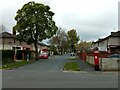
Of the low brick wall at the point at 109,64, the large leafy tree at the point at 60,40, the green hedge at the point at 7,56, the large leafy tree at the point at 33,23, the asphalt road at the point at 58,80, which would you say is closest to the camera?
the asphalt road at the point at 58,80

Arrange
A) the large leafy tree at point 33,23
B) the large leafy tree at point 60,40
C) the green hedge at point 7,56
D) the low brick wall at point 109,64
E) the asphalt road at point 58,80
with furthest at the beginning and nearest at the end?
the large leafy tree at point 60,40 → the large leafy tree at point 33,23 → the green hedge at point 7,56 → the low brick wall at point 109,64 → the asphalt road at point 58,80

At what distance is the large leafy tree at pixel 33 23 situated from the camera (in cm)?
6750

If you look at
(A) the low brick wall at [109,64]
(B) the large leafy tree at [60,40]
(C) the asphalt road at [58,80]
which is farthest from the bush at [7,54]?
(B) the large leafy tree at [60,40]

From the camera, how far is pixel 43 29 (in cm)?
6850


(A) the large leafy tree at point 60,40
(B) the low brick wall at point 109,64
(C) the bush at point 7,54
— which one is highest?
(A) the large leafy tree at point 60,40

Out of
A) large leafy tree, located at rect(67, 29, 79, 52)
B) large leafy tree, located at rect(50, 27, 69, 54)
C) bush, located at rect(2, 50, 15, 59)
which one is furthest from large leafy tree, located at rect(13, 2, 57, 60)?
large leafy tree, located at rect(67, 29, 79, 52)

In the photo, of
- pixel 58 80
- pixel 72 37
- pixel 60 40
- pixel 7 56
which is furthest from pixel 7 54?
pixel 72 37

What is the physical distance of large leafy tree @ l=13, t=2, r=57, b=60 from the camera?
221ft

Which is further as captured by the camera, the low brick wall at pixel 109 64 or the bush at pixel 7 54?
the bush at pixel 7 54

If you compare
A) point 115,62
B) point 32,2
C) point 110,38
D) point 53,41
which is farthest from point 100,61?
point 53,41

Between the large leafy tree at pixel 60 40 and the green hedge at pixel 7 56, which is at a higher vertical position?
the large leafy tree at pixel 60 40

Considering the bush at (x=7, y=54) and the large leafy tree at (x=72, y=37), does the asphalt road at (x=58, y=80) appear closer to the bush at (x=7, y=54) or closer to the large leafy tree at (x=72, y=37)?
the bush at (x=7, y=54)

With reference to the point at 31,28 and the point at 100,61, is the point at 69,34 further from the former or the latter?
the point at 100,61

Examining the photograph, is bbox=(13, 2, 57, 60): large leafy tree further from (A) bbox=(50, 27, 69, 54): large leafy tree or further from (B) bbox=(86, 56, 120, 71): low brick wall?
(A) bbox=(50, 27, 69, 54): large leafy tree
